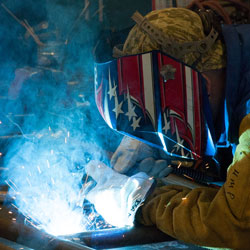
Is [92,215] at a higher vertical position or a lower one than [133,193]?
lower

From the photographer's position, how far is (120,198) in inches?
69.7

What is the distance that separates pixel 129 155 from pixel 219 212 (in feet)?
3.38

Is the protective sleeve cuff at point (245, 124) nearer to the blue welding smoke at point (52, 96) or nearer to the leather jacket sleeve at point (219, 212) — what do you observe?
the leather jacket sleeve at point (219, 212)

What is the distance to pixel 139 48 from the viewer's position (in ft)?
4.96

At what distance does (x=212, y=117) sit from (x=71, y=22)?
2274 mm

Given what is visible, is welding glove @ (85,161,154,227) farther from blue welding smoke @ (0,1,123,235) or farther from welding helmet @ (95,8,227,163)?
blue welding smoke @ (0,1,123,235)

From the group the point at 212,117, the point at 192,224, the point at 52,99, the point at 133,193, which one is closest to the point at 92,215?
the point at 133,193

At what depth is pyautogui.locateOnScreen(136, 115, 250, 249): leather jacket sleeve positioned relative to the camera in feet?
4.12

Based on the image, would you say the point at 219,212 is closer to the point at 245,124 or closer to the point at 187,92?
the point at 245,124

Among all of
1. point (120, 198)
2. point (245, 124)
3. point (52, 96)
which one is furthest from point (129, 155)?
point (52, 96)

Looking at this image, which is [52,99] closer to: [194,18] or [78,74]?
[78,74]

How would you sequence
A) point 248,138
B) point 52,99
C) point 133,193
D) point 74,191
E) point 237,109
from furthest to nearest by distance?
point 52,99 < point 74,191 < point 133,193 < point 237,109 < point 248,138

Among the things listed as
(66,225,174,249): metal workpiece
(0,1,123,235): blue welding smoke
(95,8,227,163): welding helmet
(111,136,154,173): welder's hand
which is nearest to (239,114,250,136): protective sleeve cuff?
(95,8,227,163): welding helmet

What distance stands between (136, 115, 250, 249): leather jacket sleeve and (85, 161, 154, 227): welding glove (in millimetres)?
190
